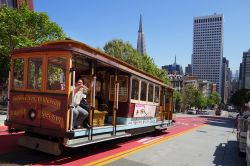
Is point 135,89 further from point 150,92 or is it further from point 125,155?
point 125,155

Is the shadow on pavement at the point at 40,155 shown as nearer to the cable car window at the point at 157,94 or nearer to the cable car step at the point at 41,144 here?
the cable car step at the point at 41,144

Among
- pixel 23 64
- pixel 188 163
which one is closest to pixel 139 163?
pixel 188 163

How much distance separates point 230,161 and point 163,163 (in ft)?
9.52

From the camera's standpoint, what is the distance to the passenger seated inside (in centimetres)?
894

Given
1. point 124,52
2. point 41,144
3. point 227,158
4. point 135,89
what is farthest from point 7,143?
point 124,52

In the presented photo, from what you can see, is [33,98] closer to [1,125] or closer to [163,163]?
[163,163]

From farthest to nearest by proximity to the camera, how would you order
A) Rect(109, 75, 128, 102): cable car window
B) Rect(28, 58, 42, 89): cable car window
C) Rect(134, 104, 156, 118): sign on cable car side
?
Rect(134, 104, 156, 118): sign on cable car side → Rect(109, 75, 128, 102): cable car window → Rect(28, 58, 42, 89): cable car window

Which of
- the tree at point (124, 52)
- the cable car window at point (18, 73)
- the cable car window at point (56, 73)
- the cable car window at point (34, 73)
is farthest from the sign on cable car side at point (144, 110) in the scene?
the tree at point (124, 52)

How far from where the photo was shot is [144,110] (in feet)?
46.9

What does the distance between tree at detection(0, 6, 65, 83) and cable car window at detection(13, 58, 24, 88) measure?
14.7 metres

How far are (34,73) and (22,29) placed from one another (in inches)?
680

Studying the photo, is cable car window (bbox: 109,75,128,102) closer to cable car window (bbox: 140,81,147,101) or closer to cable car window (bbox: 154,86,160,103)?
cable car window (bbox: 140,81,147,101)

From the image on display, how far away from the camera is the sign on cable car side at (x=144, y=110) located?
13230 mm

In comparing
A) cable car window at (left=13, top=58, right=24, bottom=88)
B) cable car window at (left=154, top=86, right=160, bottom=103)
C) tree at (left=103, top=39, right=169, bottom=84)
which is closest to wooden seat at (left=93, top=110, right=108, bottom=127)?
cable car window at (left=13, top=58, right=24, bottom=88)
